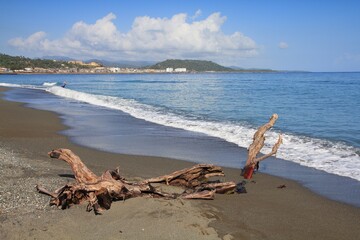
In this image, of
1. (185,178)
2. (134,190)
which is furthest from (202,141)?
(134,190)

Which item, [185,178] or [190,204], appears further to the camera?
[185,178]

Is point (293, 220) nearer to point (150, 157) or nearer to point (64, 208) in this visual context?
point (64, 208)

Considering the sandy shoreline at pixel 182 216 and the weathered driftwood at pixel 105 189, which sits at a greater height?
the weathered driftwood at pixel 105 189

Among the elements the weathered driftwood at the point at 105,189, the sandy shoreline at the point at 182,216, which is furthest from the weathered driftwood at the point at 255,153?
the weathered driftwood at the point at 105,189

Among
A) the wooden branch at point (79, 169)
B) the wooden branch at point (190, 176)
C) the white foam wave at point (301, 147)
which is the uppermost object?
the wooden branch at point (79, 169)

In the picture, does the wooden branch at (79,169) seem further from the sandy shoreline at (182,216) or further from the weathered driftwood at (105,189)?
the sandy shoreline at (182,216)

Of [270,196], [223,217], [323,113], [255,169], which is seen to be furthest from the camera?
[323,113]

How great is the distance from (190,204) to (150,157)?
465cm

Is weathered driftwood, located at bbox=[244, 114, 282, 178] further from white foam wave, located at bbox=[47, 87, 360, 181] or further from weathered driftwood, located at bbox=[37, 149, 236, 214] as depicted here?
white foam wave, located at bbox=[47, 87, 360, 181]

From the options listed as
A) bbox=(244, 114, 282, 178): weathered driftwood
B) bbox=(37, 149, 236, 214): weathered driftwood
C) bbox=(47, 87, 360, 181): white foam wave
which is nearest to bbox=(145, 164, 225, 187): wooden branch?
bbox=(37, 149, 236, 214): weathered driftwood

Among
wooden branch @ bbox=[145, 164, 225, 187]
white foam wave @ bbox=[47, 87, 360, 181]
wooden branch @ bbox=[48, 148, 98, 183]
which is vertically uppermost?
wooden branch @ bbox=[48, 148, 98, 183]

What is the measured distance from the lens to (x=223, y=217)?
5.79 meters

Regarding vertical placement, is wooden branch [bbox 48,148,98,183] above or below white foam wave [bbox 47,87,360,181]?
above

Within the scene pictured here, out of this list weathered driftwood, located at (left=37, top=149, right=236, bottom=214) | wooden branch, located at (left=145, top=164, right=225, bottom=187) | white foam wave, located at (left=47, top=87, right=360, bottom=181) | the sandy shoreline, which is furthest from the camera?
white foam wave, located at (left=47, top=87, right=360, bottom=181)
